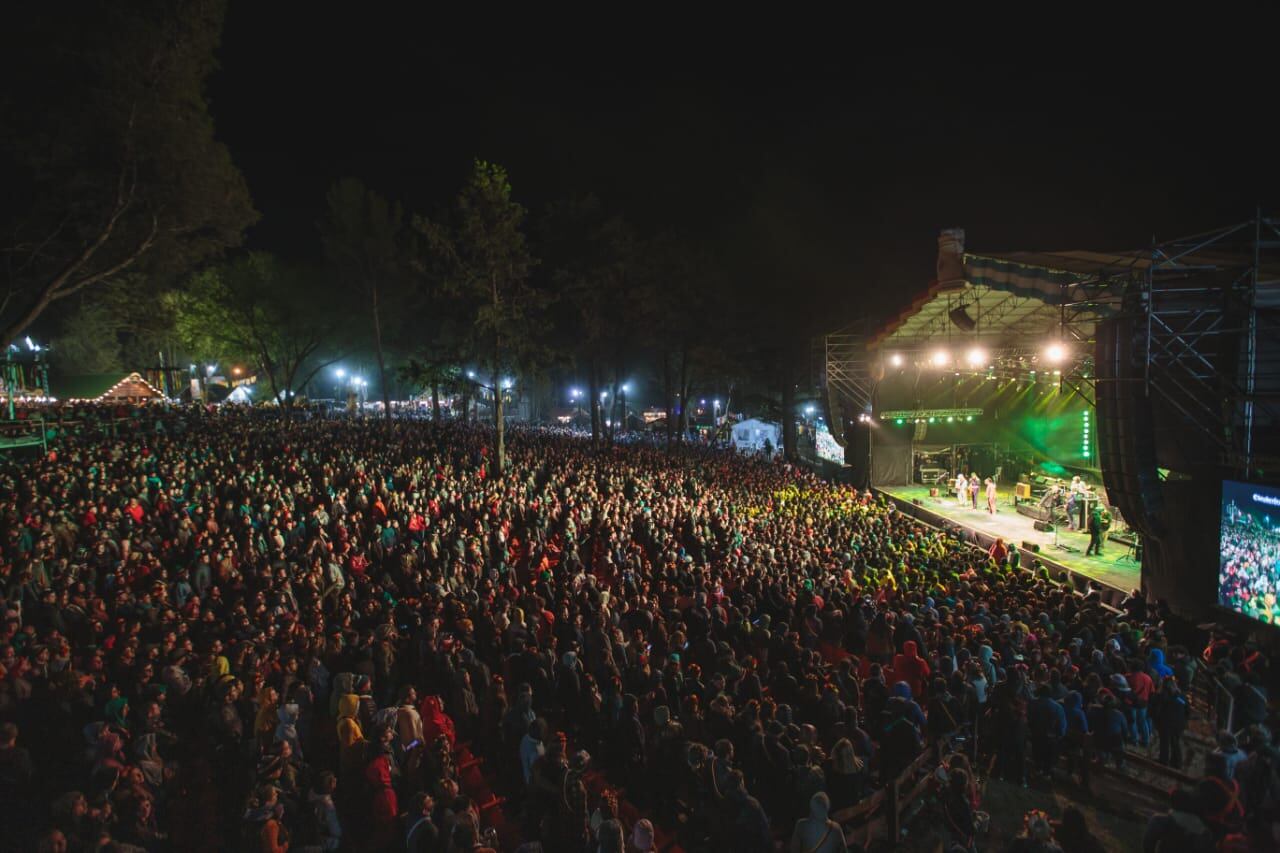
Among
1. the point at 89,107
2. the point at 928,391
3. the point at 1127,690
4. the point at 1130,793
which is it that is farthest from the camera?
the point at 928,391

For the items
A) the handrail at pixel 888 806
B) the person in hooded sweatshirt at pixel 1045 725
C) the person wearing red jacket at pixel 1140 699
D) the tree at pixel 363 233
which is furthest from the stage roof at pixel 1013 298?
the tree at pixel 363 233

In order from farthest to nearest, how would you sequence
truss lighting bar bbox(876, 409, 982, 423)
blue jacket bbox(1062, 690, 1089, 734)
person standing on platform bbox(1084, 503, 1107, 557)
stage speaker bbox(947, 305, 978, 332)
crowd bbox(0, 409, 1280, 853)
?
truss lighting bar bbox(876, 409, 982, 423) → person standing on platform bbox(1084, 503, 1107, 557) → stage speaker bbox(947, 305, 978, 332) → blue jacket bbox(1062, 690, 1089, 734) → crowd bbox(0, 409, 1280, 853)

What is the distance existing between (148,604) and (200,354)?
95.7 ft

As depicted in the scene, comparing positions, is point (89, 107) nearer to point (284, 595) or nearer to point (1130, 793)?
point (284, 595)

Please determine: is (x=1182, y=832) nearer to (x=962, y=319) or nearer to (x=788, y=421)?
(x=962, y=319)

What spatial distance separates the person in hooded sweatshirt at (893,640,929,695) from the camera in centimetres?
758

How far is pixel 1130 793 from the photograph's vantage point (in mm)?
6641

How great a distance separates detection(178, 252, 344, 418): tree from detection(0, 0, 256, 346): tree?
51.3 ft

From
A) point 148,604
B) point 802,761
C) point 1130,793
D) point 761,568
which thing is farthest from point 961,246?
point 148,604

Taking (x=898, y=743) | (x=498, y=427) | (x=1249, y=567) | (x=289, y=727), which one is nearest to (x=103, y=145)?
(x=498, y=427)

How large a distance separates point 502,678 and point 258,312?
2686 cm

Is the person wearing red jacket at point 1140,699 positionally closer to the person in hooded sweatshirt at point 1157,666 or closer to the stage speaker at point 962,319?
the person in hooded sweatshirt at point 1157,666

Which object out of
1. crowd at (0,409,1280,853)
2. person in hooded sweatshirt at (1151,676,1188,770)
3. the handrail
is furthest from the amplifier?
the handrail

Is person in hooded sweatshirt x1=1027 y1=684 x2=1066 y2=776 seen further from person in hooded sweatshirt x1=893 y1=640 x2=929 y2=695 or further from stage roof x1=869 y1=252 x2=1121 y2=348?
stage roof x1=869 y1=252 x2=1121 y2=348
